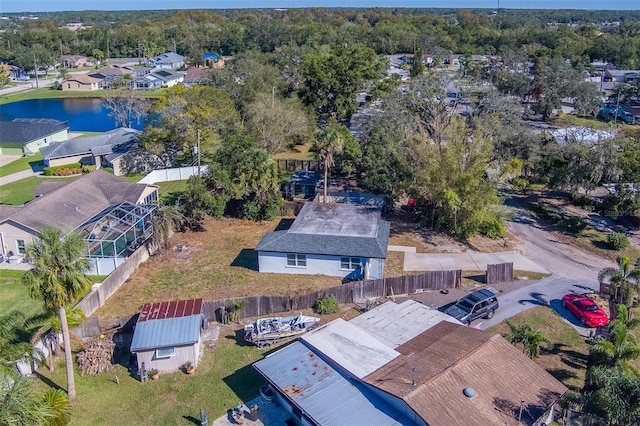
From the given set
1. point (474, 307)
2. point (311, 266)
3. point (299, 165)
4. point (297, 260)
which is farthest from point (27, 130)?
point (474, 307)

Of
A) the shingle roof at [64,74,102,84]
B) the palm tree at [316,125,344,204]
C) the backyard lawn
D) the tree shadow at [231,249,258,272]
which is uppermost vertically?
the shingle roof at [64,74,102,84]

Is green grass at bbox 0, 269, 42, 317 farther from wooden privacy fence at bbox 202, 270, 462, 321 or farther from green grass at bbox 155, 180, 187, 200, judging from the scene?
green grass at bbox 155, 180, 187, 200

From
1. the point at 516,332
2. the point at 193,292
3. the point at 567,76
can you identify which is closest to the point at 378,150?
the point at 193,292

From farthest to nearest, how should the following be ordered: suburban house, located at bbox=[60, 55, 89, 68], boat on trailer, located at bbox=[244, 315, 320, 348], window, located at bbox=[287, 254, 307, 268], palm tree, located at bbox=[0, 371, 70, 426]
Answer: suburban house, located at bbox=[60, 55, 89, 68] < window, located at bbox=[287, 254, 307, 268] < boat on trailer, located at bbox=[244, 315, 320, 348] < palm tree, located at bbox=[0, 371, 70, 426]

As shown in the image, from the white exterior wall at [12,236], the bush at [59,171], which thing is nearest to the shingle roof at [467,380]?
the white exterior wall at [12,236]

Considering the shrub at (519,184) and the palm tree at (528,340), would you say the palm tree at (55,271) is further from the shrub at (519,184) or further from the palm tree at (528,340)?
the shrub at (519,184)

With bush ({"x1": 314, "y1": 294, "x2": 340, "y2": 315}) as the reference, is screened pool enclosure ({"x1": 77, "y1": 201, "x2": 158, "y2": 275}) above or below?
above

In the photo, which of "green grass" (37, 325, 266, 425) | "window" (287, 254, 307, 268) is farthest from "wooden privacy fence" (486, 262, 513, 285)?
"green grass" (37, 325, 266, 425)
